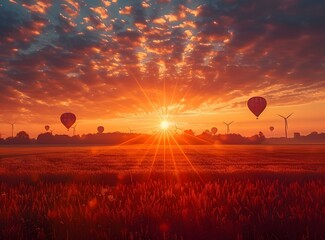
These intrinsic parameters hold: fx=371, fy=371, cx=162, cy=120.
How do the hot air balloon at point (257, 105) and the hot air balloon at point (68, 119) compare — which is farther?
the hot air balloon at point (68, 119)

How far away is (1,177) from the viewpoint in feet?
39.8

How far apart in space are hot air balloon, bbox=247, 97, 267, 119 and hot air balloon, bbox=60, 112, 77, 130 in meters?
47.6

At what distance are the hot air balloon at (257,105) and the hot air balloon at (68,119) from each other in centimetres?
4765

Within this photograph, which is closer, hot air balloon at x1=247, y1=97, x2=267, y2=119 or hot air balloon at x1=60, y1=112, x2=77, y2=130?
hot air balloon at x1=247, y1=97, x2=267, y2=119

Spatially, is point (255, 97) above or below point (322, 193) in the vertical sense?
above

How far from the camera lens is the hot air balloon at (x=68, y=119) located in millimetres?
98500

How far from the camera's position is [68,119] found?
99125 mm

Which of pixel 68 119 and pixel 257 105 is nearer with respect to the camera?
pixel 257 105

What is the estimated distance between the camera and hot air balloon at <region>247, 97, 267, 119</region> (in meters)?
75.3

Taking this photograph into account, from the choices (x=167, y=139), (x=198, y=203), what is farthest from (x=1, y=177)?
(x=167, y=139)

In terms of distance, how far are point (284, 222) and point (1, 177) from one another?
9860 millimetres

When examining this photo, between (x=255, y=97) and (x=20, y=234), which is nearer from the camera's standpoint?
(x=20, y=234)

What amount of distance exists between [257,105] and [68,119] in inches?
1982

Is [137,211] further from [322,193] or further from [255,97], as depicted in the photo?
[255,97]
